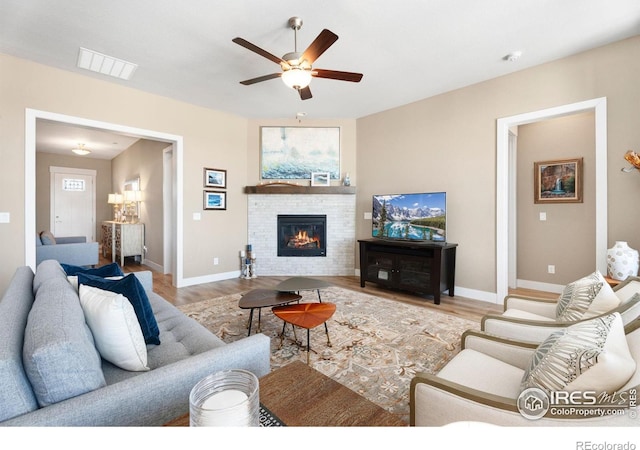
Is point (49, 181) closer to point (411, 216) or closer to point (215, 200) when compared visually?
point (215, 200)

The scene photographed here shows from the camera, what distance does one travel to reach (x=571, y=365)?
0.90m

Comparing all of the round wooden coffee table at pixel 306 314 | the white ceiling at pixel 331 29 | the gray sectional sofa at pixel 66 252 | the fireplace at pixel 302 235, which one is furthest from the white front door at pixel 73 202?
the round wooden coffee table at pixel 306 314

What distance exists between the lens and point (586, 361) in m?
0.87

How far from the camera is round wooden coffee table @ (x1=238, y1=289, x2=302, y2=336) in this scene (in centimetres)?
243

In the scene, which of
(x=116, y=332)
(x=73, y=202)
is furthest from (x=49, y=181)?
(x=116, y=332)

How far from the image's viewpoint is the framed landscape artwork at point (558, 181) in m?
3.93

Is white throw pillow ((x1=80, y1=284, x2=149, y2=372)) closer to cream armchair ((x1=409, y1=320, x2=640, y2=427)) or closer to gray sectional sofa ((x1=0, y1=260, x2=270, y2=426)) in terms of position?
gray sectional sofa ((x1=0, y1=260, x2=270, y2=426))

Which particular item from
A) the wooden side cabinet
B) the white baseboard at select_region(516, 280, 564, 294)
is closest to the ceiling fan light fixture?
the white baseboard at select_region(516, 280, 564, 294)

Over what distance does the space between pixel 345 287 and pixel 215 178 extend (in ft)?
9.16

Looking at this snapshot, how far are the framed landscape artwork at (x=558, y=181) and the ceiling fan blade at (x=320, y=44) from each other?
12.3ft

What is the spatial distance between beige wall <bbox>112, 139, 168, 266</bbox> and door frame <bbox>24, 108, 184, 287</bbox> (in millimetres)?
1140

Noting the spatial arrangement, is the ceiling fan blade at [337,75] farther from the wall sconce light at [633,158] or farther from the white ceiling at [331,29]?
the wall sconce light at [633,158]

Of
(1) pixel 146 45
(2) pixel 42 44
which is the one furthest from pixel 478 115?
(2) pixel 42 44
